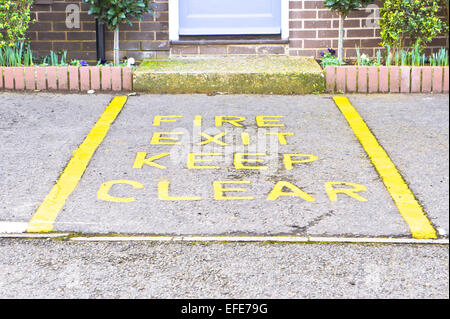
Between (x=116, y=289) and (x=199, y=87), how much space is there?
4589mm

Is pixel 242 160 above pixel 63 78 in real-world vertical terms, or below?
below

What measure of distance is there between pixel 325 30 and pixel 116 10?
8.77ft

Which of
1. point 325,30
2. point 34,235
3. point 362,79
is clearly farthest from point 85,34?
point 34,235

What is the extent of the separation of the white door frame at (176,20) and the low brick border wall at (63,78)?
164cm

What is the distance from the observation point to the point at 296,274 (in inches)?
132

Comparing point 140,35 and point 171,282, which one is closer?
point 171,282

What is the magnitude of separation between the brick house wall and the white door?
7.8 inches

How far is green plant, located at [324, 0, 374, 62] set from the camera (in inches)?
317

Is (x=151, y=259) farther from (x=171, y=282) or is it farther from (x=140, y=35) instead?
(x=140, y=35)

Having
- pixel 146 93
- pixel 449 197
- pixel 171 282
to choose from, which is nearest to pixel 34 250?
pixel 171 282

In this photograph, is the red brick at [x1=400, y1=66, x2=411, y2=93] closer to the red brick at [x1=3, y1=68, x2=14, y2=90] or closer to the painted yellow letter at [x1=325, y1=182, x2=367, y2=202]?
the painted yellow letter at [x1=325, y1=182, x2=367, y2=202]

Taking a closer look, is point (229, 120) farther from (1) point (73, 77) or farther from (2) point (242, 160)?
(1) point (73, 77)

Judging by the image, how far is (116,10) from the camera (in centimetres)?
805

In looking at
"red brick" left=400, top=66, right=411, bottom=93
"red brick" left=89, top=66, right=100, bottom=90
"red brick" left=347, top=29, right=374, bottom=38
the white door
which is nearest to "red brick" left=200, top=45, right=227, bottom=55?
the white door
